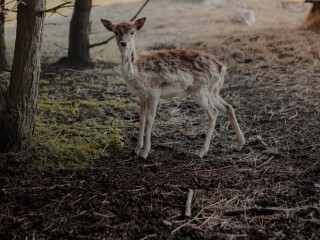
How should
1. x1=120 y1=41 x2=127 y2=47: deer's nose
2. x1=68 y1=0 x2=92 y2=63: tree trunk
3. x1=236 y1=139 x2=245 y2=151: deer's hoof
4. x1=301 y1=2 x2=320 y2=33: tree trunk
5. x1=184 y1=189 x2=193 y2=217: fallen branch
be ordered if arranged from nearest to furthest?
x1=184 y1=189 x2=193 y2=217: fallen branch < x1=120 y1=41 x2=127 y2=47: deer's nose < x1=236 y1=139 x2=245 y2=151: deer's hoof < x1=68 y1=0 x2=92 y2=63: tree trunk < x1=301 y1=2 x2=320 y2=33: tree trunk

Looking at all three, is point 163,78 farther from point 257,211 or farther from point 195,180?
point 257,211

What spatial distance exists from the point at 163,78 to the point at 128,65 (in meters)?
0.44

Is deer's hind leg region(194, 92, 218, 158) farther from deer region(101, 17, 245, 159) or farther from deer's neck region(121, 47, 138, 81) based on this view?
deer's neck region(121, 47, 138, 81)

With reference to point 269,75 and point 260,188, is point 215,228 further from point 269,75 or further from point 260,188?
point 269,75

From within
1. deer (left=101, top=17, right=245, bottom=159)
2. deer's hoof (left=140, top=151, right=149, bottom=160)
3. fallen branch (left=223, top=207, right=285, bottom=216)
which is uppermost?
deer (left=101, top=17, right=245, bottom=159)

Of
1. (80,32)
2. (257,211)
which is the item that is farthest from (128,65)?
(80,32)

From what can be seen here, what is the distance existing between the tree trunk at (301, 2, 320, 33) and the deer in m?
6.05

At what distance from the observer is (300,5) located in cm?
1658

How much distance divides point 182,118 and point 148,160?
1.59 metres

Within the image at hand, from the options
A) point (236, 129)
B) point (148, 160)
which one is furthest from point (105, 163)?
point (236, 129)

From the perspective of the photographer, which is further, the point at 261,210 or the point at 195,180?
the point at 195,180

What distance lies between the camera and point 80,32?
9.49 meters

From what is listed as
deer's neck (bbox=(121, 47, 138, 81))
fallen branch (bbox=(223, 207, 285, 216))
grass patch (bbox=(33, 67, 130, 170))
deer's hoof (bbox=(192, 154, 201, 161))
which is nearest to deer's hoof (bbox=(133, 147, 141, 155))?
grass patch (bbox=(33, 67, 130, 170))

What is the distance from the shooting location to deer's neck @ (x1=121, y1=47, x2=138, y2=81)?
5219mm
